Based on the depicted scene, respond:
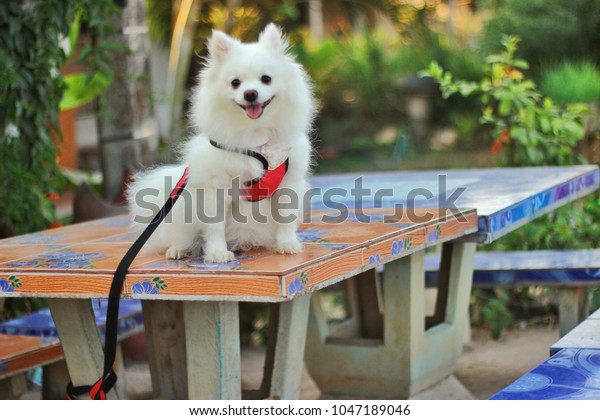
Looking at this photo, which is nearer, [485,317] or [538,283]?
[538,283]

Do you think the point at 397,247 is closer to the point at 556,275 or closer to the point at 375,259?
the point at 375,259

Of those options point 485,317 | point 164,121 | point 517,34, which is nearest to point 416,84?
point 517,34

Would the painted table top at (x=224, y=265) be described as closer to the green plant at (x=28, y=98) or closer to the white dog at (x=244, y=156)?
the white dog at (x=244, y=156)

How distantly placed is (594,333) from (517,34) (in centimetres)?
965

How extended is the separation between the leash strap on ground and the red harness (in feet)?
0.60

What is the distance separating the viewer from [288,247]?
8.98ft

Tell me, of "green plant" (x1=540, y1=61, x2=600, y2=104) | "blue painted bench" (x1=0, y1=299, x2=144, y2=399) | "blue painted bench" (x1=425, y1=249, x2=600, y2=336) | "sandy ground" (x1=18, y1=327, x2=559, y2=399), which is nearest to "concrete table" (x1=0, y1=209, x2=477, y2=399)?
"blue painted bench" (x1=0, y1=299, x2=144, y2=399)

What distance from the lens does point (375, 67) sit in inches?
537

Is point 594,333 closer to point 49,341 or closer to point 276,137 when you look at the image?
point 276,137

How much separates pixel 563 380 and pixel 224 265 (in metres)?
0.96

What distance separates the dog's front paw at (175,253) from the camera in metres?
2.76

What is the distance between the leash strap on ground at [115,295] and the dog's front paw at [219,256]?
0.21 meters

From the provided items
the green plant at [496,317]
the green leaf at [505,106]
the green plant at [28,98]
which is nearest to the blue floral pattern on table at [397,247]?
the green plant at [28,98]

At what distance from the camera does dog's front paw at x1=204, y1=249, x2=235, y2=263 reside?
8.63 ft
